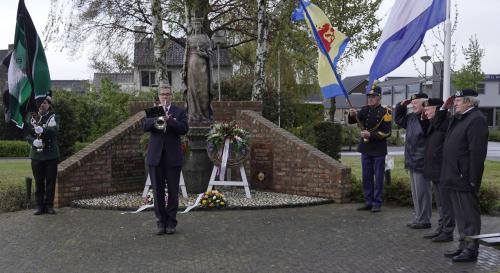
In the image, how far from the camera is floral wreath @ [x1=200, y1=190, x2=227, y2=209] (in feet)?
32.1

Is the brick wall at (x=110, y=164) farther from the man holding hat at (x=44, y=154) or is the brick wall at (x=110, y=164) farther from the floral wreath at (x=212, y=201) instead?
the floral wreath at (x=212, y=201)

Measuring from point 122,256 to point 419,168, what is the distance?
426cm

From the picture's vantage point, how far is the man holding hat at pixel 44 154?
938 centimetres

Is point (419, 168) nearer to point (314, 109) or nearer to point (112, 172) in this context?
point (112, 172)

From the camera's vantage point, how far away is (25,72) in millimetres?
9617

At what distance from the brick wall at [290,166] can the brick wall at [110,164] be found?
41.2 inches

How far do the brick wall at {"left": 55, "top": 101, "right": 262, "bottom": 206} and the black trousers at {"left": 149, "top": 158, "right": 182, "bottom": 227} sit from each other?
2904mm

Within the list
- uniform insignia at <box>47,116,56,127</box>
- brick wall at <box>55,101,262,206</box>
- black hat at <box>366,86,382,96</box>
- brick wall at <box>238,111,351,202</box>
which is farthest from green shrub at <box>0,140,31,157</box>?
black hat at <box>366,86,382,96</box>

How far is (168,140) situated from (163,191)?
0.72 metres

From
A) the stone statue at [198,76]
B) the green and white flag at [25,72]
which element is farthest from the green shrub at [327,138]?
the green and white flag at [25,72]

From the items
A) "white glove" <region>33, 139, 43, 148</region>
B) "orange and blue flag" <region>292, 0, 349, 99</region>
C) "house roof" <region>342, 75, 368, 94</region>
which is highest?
"house roof" <region>342, 75, 368, 94</region>

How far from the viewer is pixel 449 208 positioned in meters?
7.32

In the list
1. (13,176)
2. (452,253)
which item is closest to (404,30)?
(452,253)

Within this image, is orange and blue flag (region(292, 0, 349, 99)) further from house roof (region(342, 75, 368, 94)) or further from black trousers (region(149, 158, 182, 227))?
house roof (region(342, 75, 368, 94))
